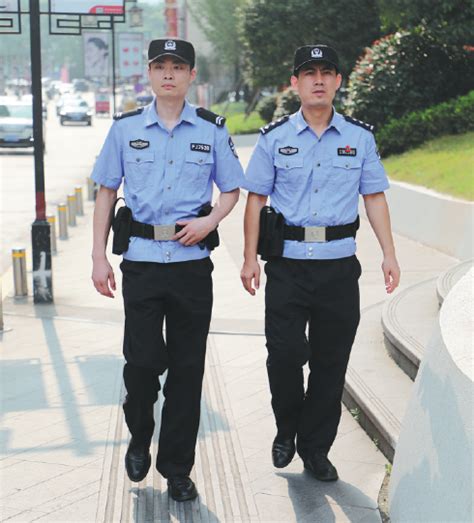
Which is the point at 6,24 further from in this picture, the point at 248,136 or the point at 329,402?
the point at 248,136

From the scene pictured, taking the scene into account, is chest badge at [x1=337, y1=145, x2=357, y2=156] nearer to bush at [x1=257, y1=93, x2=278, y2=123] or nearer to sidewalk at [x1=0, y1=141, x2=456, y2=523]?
sidewalk at [x1=0, y1=141, x2=456, y2=523]

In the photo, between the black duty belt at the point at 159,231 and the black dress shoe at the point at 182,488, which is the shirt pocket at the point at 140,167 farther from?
the black dress shoe at the point at 182,488

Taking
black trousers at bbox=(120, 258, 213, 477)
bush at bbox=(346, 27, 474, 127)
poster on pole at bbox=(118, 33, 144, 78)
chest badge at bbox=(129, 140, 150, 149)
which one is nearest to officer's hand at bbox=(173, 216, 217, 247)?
black trousers at bbox=(120, 258, 213, 477)

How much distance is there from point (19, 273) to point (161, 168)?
Result: 5.61 metres

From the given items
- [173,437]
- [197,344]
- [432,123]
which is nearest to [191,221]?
[197,344]

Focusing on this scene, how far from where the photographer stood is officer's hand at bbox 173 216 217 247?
475 centimetres

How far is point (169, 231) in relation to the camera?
4.79 m

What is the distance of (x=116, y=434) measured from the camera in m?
6.01

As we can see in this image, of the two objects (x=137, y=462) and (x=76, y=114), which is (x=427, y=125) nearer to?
(x=137, y=462)

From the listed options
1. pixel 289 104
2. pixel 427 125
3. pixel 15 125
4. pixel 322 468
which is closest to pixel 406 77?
pixel 427 125

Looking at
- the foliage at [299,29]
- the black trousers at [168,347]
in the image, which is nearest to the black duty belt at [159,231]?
the black trousers at [168,347]

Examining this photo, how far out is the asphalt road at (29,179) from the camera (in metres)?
16.2

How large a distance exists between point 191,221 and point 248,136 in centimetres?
3186

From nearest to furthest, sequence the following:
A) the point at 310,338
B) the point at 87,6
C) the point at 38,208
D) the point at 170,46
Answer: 1. the point at 170,46
2. the point at 310,338
3. the point at 38,208
4. the point at 87,6
